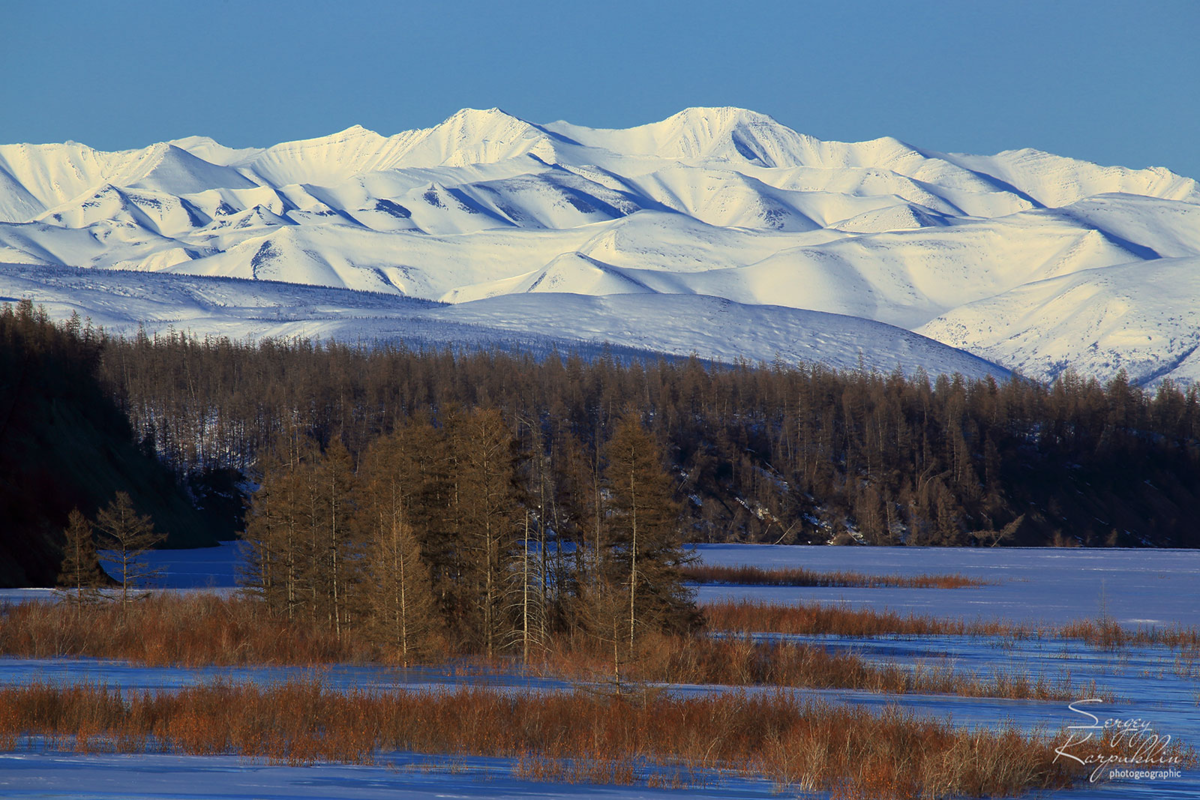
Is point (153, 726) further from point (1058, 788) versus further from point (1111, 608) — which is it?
point (1111, 608)

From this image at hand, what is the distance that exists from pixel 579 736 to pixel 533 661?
8.03 meters

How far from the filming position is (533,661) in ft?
73.4

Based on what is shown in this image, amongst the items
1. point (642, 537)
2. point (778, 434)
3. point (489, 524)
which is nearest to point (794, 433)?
point (778, 434)

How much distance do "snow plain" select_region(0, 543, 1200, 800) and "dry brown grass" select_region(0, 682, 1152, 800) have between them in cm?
48

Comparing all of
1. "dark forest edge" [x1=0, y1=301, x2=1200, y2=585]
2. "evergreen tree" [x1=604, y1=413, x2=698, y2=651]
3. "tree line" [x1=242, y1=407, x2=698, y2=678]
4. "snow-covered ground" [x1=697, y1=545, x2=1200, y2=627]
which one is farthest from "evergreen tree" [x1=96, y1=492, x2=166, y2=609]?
"dark forest edge" [x1=0, y1=301, x2=1200, y2=585]

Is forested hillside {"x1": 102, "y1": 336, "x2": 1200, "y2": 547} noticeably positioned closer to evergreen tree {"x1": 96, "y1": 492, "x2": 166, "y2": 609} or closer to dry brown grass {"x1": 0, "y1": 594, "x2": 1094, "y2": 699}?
evergreen tree {"x1": 96, "y1": 492, "x2": 166, "y2": 609}

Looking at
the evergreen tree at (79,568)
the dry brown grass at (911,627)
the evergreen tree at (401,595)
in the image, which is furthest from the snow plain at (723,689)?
the evergreen tree at (79,568)

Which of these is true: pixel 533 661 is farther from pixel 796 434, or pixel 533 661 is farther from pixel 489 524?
pixel 796 434

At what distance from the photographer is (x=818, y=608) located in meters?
32.6

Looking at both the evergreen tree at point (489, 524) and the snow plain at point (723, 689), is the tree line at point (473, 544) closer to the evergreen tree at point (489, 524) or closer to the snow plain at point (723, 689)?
the evergreen tree at point (489, 524)

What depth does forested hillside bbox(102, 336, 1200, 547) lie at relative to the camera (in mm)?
95438

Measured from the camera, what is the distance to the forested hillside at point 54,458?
4006 cm

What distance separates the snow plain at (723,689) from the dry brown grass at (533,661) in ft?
2.80
